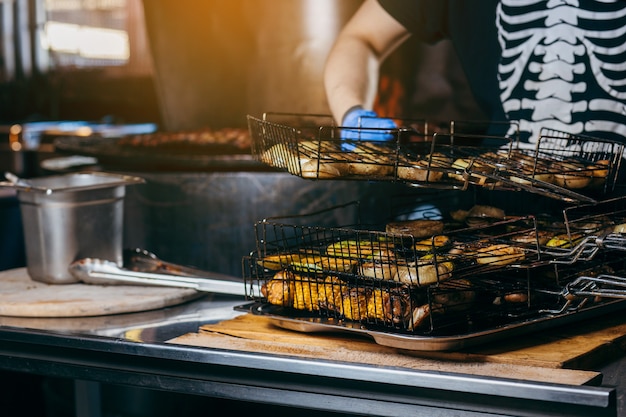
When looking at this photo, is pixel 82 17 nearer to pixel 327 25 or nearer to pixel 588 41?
pixel 327 25

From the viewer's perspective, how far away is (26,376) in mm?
2971

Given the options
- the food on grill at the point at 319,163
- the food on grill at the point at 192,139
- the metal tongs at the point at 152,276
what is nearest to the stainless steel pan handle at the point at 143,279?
the metal tongs at the point at 152,276

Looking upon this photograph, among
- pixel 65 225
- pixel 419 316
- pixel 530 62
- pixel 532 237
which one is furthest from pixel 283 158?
pixel 530 62

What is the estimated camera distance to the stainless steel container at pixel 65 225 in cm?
229

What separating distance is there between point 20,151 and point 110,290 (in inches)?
176

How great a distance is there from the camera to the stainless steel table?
1460 millimetres

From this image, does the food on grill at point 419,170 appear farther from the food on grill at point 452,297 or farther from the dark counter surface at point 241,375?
the dark counter surface at point 241,375

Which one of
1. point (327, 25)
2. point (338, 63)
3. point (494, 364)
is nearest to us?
point (494, 364)

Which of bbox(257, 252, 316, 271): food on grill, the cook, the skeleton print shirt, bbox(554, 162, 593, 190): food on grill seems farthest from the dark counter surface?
the skeleton print shirt

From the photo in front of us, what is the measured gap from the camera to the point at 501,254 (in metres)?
1.62

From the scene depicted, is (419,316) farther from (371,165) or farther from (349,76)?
(349,76)

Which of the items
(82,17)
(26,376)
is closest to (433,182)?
(26,376)

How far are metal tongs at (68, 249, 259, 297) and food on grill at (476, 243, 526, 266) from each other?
0.72m

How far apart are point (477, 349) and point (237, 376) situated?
0.51 metres
